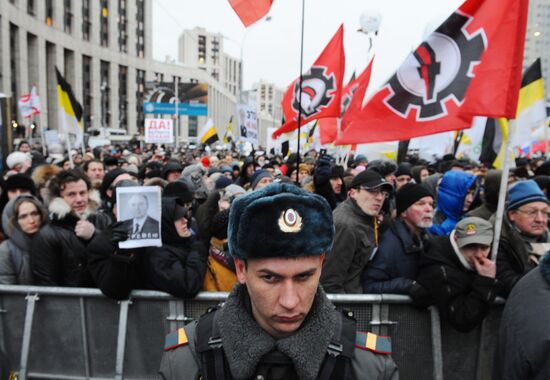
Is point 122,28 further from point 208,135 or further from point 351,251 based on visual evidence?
point 351,251

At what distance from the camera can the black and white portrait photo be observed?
298cm

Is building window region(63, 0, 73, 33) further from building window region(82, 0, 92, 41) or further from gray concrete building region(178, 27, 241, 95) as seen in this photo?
gray concrete building region(178, 27, 241, 95)

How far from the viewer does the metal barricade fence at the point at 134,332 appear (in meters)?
3.39

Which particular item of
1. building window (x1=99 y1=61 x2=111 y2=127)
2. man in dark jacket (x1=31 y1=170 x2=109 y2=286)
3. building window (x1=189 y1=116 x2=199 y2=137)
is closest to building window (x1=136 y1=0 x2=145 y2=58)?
building window (x1=99 y1=61 x2=111 y2=127)

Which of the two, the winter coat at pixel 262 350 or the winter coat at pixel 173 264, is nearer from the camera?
the winter coat at pixel 262 350

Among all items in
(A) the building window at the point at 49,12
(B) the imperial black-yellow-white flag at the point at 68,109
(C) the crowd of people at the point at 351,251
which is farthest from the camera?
(A) the building window at the point at 49,12

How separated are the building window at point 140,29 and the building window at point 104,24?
9913 millimetres

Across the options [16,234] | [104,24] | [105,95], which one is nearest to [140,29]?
[104,24]

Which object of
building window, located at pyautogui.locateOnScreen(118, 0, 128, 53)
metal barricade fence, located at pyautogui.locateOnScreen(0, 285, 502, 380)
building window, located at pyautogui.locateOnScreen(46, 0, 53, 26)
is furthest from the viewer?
building window, located at pyautogui.locateOnScreen(118, 0, 128, 53)

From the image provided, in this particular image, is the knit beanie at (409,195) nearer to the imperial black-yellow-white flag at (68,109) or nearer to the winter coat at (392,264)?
the winter coat at (392,264)

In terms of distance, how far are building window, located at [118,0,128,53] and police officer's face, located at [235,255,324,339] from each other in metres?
73.0

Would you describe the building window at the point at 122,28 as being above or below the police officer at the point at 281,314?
A: above

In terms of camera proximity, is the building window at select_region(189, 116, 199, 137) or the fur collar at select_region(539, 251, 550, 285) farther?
the building window at select_region(189, 116, 199, 137)

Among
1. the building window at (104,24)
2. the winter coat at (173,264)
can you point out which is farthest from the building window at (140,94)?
the winter coat at (173,264)
